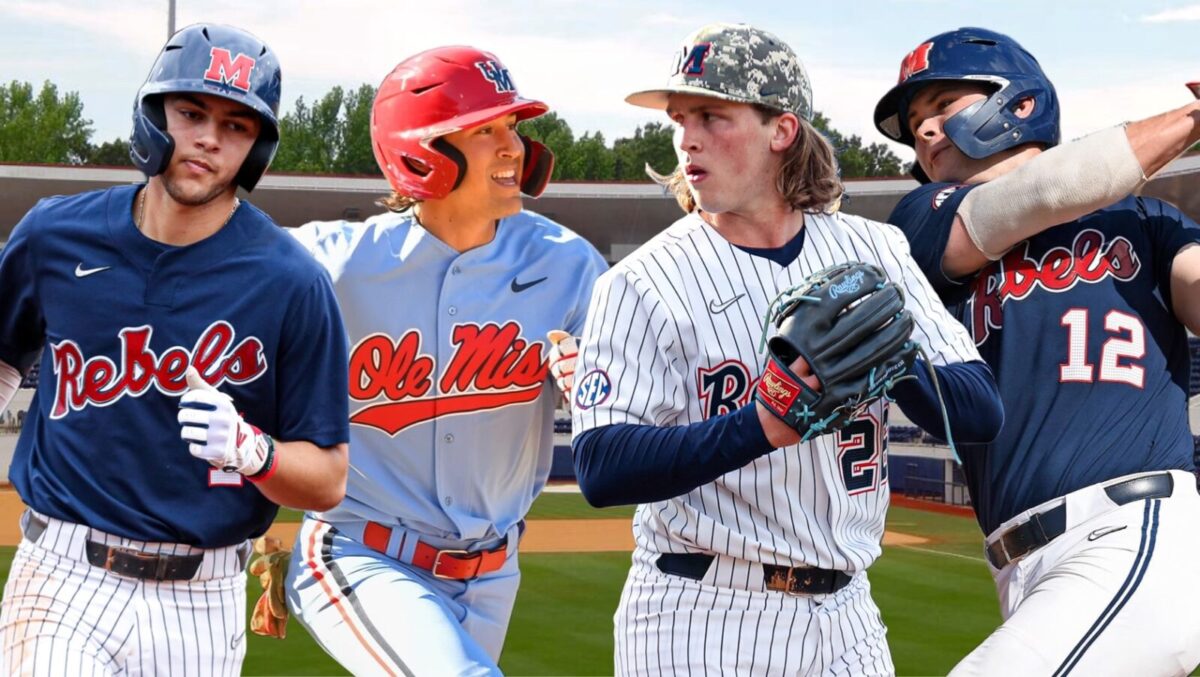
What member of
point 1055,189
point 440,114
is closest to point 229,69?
point 440,114

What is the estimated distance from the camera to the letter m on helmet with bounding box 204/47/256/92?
3863 millimetres

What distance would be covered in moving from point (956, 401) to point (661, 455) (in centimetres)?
75

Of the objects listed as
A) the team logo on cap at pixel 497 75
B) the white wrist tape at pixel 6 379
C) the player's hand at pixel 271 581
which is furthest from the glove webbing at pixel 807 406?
the white wrist tape at pixel 6 379

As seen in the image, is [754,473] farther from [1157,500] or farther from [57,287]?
[57,287]

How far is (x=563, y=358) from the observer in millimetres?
4230

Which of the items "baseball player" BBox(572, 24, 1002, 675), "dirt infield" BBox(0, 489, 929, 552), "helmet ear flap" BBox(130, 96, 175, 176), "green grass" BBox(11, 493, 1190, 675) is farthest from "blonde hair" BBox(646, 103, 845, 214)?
"dirt infield" BBox(0, 489, 929, 552)

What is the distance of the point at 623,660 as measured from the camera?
11.5ft

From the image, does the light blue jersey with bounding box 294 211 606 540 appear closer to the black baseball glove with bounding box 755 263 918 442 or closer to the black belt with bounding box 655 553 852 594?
the black belt with bounding box 655 553 852 594

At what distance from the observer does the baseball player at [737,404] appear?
10.8 feet

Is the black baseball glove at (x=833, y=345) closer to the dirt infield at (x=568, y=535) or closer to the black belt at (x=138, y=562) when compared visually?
the black belt at (x=138, y=562)

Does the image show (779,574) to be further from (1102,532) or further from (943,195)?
(943,195)

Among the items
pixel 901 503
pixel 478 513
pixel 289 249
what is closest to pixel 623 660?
pixel 478 513

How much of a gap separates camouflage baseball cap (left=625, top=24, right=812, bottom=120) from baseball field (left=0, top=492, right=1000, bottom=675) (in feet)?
24.8

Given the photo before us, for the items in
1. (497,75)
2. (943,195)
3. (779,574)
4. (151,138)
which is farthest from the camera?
(497,75)
